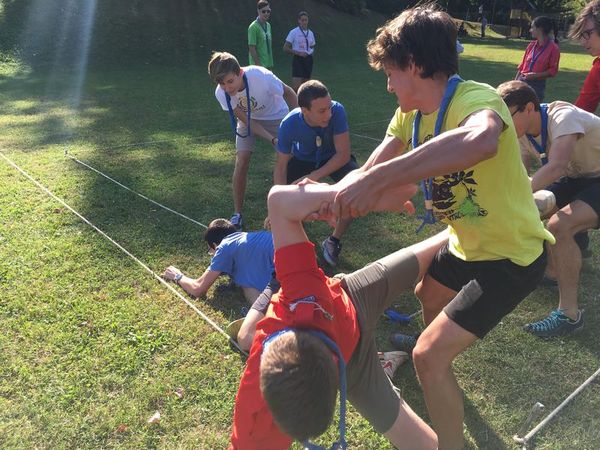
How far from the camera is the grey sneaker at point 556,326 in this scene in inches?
139

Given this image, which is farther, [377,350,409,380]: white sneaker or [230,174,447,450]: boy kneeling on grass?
[377,350,409,380]: white sneaker

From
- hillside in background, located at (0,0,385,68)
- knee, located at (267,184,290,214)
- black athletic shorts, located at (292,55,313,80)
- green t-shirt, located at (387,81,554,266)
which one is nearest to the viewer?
knee, located at (267,184,290,214)

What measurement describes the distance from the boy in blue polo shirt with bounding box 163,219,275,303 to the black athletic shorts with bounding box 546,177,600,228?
7.00ft

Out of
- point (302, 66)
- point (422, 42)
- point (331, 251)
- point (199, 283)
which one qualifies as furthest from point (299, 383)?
point (302, 66)

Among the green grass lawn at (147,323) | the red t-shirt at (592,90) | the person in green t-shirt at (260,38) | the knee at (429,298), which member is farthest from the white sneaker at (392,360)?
the person in green t-shirt at (260,38)

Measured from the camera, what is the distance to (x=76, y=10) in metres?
22.2

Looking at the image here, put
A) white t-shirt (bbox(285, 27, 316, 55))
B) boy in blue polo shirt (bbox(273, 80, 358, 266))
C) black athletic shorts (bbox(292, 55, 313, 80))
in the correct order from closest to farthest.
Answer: boy in blue polo shirt (bbox(273, 80, 358, 266)) → white t-shirt (bbox(285, 27, 316, 55)) → black athletic shorts (bbox(292, 55, 313, 80))

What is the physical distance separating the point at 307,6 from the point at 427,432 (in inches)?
1171

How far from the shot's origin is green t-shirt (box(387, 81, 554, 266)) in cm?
209

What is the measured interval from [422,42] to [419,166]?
2.06 ft

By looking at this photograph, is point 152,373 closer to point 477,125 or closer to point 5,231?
point 477,125

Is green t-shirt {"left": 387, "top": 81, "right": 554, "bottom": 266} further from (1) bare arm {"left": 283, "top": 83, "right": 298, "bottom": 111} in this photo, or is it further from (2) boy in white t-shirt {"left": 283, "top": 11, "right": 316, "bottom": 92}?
(2) boy in white t-shirt {"left": 283, "top": 11, "right": 316, "bottom": 92}

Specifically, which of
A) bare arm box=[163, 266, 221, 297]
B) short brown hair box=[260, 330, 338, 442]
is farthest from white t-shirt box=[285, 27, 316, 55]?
short brown hair box=[260, 330, 338, 442]

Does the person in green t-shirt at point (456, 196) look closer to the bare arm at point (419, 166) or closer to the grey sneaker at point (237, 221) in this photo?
the bare arm at point (419, 166)
